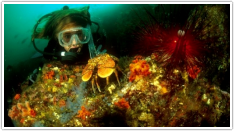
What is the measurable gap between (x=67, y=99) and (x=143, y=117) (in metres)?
2.56

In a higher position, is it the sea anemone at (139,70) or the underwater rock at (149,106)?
the sea anemone at (139,70)

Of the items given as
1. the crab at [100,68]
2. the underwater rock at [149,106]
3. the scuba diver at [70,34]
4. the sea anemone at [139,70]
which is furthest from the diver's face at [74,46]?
the sea anemone at [139,70]

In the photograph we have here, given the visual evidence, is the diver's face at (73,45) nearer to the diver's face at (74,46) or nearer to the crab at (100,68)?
the diver's face at (74,46)

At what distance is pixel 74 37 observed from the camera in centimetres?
549

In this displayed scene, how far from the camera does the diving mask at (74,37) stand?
5.55 m

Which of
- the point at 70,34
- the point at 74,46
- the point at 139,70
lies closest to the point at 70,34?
the point at 70,34

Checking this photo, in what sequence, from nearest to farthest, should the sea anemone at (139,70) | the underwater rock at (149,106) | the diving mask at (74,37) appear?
the underwater rock at (149,106) → the sea anemone at (139,70) → the diving mask at (74,37)

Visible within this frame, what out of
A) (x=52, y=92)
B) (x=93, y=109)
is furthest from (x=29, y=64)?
(x=93, y=109)

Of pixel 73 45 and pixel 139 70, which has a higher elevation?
pixel 73 45

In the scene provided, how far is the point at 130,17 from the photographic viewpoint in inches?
312

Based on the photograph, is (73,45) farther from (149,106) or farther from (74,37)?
(149,106)

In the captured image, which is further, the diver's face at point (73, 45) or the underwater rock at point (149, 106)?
the diver's face at point (73, 45)

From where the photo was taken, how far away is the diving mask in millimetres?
5549

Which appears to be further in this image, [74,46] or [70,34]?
[74,46]
